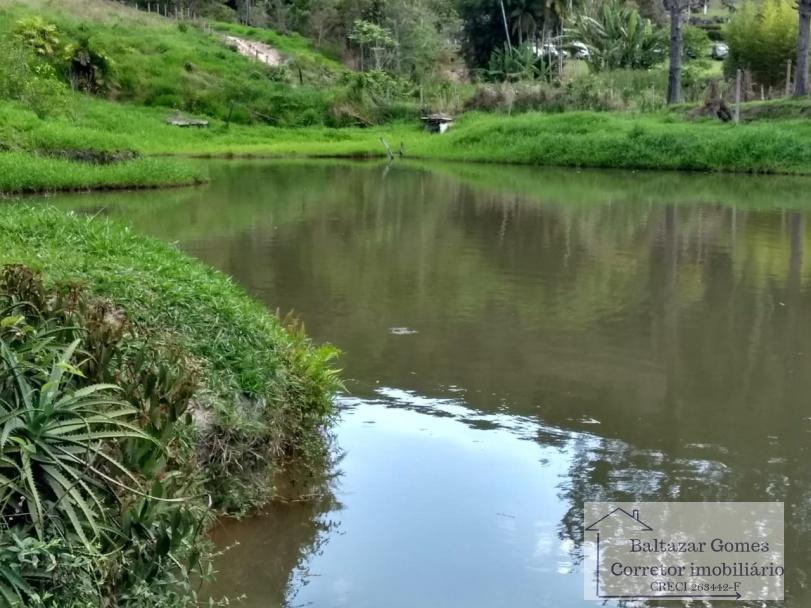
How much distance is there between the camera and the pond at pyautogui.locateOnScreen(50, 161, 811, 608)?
476 cm

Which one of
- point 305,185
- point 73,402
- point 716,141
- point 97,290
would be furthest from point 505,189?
point 73,402

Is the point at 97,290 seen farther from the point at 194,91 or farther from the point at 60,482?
the point at 194,91

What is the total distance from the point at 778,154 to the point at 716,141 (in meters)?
1.68

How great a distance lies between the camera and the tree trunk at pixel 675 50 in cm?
3011

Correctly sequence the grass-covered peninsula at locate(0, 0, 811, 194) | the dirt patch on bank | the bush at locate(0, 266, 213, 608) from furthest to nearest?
1. the dirt patch on bank
2. the grass-covered peninsula at locate(0, 0, 811, 194)
3. the bush at locate(0, 266, 213, 608)

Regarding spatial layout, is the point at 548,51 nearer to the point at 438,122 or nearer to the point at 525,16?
the point at 525,16

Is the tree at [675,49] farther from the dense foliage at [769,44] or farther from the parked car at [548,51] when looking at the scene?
the parked car at [548,51]

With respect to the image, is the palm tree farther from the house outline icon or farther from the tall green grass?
the house outline icon

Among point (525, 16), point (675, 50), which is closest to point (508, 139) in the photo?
point (675, 50)

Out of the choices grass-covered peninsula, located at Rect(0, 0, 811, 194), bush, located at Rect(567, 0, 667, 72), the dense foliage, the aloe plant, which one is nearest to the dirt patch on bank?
grass-covered peninsula, located at Rect(0, 0, 811, 194)

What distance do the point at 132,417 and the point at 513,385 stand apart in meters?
3.59

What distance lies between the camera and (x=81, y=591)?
3.39 meters

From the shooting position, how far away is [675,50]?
30.7 m

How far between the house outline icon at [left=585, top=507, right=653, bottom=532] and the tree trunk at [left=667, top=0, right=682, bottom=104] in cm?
2719
